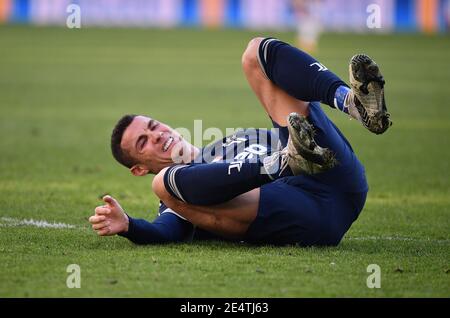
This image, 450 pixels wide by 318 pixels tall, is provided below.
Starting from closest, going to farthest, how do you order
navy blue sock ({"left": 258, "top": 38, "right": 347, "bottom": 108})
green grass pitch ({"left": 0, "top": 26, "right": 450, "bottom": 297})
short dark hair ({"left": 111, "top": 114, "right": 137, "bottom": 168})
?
green grass pitch ({"left": 0, "top": 26, "right": 450, "bottom": 297})
navy blue sock ({"left": 258, "top": 38, "right": 347, "bottom": 108})
short dark hair ({"left": 111, "top": 114, "right": 137, "bottom": 168})

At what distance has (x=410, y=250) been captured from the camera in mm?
6695

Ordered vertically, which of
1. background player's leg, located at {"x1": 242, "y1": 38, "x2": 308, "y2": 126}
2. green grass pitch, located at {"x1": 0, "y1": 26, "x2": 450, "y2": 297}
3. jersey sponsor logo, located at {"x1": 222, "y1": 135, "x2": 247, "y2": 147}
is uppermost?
background player's leg, located at {"x1": 242, "y1": 38, "x2": 308, "y2": 126}

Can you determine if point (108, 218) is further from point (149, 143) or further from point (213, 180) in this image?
point (149, 143)

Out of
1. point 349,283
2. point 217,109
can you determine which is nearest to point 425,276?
point 349,283

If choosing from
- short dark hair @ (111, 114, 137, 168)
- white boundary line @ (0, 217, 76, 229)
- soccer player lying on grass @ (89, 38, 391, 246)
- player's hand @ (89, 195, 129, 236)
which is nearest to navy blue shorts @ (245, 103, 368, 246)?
soccer player lying on grass @ (89, 38, 391, 246)

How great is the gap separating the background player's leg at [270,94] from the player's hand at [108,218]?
4.05 ft

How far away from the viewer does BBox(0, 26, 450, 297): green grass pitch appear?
5.63 metres

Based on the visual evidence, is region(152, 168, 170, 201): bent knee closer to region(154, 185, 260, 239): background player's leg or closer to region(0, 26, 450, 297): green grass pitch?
region(154, 185, 260, 239): background player's leg

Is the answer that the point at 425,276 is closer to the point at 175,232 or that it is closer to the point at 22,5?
the point at 175,232

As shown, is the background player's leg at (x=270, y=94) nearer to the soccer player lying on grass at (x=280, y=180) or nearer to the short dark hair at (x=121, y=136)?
the soccer player lying on grass at (x=280, y=180)

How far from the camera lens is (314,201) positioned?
6461mm

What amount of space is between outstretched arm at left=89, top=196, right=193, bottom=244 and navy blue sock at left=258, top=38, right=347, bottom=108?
1241 mm

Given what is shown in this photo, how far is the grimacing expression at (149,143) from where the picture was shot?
278 inches

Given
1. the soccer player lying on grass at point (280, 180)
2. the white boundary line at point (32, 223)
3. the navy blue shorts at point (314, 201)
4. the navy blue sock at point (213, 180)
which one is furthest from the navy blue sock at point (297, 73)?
the white boundary line at point (32, 223)
